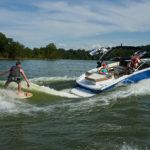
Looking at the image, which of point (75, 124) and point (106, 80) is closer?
point (75, 124)

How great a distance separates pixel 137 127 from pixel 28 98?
4.56 metres

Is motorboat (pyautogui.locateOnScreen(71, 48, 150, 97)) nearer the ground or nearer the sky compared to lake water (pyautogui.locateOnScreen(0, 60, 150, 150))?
nearer the sky

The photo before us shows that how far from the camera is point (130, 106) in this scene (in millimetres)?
6742

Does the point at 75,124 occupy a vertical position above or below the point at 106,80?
below

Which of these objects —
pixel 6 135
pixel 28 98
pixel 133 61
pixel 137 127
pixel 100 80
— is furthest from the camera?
pixel 133 61

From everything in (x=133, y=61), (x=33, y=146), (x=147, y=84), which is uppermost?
(x=133, y=61)

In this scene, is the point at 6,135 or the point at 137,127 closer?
the point at 6,135

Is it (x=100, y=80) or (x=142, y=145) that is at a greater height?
(x=100, y=80)

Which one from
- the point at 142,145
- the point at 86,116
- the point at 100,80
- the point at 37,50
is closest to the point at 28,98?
the point at 86,116

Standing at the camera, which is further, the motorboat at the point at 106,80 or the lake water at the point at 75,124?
the motorboat at the point at 106,80

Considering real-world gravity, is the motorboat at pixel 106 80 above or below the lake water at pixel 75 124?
above

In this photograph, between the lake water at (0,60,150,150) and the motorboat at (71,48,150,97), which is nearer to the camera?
the lake water at (0,60,150,150)

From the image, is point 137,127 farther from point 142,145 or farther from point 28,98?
point 28,98

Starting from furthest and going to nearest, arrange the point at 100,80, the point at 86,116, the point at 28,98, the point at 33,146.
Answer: the point at 100,80
the point at 28,98
the point at 86,116
the point at 33,146
